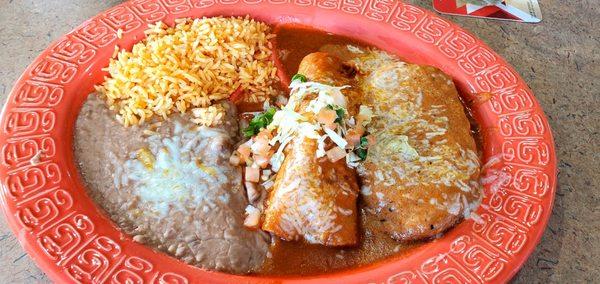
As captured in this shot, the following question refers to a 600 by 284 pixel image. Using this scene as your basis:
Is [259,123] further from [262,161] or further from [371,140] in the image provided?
[371,140]

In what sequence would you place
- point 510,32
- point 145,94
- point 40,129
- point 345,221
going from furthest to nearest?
point 510,32
point 145,94
point 40,129
point 345,221

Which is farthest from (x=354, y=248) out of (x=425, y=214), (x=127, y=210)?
(x=127, y=210)

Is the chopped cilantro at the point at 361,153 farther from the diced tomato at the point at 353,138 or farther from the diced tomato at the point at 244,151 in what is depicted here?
the diced tomato at the point at 244,151

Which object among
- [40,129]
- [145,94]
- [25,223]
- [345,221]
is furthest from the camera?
[145,94]

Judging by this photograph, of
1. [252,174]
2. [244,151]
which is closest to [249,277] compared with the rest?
[252,174]

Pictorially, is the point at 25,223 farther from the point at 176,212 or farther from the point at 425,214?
the point at 425,214
